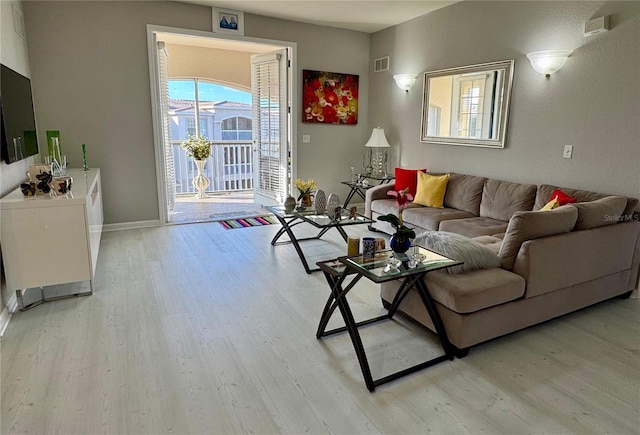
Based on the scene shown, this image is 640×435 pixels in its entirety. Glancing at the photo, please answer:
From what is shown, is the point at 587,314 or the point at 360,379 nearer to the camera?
the point at 360,379

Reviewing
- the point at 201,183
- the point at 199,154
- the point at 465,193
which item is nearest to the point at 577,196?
the point at 465,193

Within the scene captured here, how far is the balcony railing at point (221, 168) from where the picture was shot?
761 cm

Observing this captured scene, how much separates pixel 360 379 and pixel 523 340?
1160 millimetres

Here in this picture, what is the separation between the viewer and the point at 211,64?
7.44 meters

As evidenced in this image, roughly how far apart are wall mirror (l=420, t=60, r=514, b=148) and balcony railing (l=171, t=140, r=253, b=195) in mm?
4059

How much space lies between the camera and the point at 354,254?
2.53 m

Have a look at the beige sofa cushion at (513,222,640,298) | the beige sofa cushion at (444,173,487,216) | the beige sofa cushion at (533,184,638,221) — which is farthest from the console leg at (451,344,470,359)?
the beige sofa cushion at (444,173,487,216)

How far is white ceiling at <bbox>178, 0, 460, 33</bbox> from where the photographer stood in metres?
4.66

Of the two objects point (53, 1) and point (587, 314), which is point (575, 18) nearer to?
point (587, 314)

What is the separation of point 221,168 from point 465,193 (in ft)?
16.6

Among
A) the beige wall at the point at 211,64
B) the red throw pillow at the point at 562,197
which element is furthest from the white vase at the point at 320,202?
the beige wall at the point at 211,64

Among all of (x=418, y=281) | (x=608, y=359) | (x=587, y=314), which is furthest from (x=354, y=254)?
(x=587, y=314)

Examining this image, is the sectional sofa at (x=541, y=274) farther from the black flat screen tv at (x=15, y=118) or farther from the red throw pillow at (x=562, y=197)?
the black flat screen tv at (x=15, y=118)

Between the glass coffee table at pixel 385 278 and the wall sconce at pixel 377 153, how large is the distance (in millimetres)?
3288
